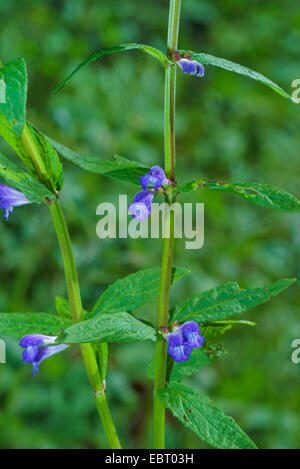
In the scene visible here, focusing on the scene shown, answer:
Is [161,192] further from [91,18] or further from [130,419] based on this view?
[91,18]

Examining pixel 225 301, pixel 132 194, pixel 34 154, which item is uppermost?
pixel 132 194

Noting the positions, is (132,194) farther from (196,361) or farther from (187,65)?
(187,65)

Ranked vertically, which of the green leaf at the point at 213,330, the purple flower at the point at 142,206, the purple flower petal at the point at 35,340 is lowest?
the purple flower petal at the point at 35,340

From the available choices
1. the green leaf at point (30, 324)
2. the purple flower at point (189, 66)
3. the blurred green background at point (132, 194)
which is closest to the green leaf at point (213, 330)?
the green leaf at point (30, 324)

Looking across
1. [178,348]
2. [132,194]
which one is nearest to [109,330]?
[178,348]

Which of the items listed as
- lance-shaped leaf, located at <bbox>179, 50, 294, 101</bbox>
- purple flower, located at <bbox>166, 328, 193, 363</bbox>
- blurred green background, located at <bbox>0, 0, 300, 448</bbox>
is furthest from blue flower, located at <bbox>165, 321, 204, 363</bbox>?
blurred green background, located at <bbox>0, 0, 300, 448</bbox>

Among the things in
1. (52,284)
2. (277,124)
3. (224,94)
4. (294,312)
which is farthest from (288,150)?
(52,284)

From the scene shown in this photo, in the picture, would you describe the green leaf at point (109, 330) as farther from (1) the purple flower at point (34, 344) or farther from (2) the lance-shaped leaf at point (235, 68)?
(2) the lance-shaped leaf at point (235, 68)
